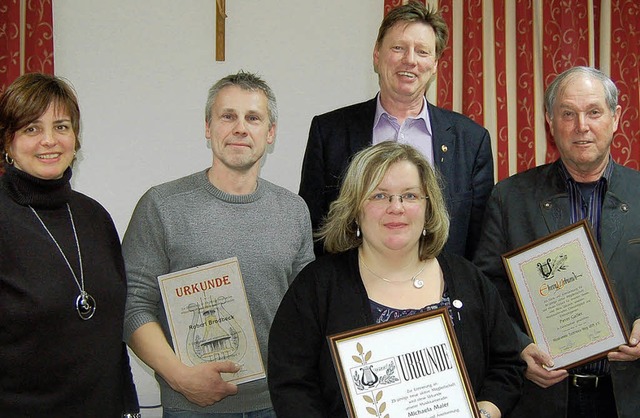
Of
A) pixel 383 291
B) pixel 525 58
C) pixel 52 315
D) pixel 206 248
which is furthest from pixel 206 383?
pixel 525 58

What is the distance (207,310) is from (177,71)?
201 cm

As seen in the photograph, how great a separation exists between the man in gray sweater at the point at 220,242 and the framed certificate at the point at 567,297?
0.81 meters

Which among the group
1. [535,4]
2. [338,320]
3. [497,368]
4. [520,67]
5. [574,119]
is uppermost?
[535,4]

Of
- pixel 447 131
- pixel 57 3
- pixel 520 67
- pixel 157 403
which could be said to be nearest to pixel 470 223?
pixel 447 131

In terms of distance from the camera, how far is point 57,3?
4004 mm

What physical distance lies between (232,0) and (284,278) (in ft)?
6.94

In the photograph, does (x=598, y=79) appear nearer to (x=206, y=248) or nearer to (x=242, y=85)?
(x=242, y=85)

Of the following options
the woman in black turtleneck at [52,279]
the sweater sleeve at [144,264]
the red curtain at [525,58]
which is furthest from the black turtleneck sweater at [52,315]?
the red curtain at [525,58]

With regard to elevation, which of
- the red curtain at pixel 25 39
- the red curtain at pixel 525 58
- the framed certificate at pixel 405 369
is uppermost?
the red curtain at pixel 25 39

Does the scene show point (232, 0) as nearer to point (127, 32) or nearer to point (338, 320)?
point (127, 32)

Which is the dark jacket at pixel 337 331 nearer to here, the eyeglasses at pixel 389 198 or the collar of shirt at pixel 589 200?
the eyeglasses at pixel 389 198

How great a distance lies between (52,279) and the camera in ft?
7.17

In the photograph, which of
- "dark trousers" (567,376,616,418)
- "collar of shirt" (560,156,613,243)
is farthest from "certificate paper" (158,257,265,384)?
"collar of shirt" (560,156,613,243)

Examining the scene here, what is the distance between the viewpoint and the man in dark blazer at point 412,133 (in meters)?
3.06
